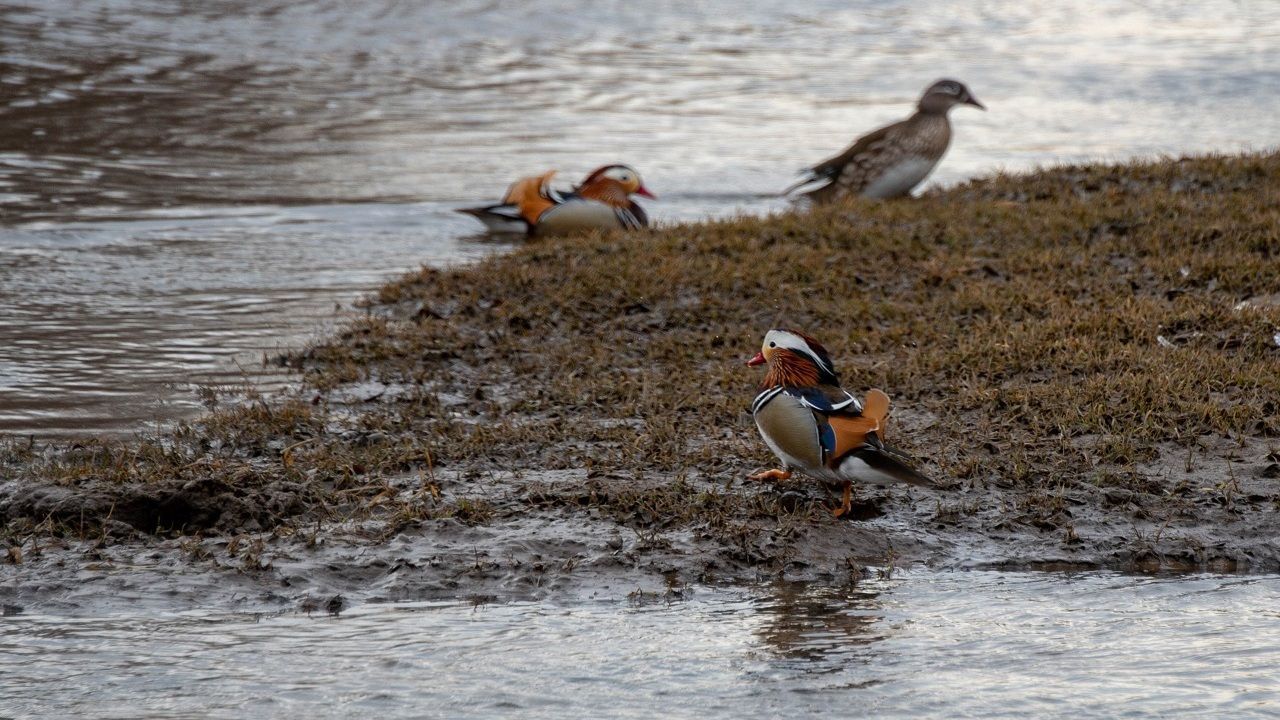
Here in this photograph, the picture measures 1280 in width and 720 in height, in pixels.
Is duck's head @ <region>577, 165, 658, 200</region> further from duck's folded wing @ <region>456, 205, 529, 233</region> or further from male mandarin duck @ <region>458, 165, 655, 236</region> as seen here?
duck's folded wing @ <region>456, 205, 529, 233</region>

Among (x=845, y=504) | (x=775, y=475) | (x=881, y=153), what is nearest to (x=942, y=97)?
(x=881, y=153)

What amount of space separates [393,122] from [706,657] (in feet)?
36.8

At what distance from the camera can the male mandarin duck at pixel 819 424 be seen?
4.87 m

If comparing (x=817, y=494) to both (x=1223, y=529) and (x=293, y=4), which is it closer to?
(x=1223, y=529)

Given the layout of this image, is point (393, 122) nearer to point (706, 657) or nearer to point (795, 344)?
point (795, 344)

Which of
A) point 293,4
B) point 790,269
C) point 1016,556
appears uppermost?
point 293,4

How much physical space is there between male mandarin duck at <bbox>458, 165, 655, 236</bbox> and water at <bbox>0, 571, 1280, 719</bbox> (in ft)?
18.3

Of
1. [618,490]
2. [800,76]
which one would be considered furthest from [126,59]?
[618,490]

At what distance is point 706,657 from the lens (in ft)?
13.2

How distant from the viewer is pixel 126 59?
17.3m

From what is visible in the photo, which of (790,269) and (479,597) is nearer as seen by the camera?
(479,597)

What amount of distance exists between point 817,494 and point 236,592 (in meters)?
2.02

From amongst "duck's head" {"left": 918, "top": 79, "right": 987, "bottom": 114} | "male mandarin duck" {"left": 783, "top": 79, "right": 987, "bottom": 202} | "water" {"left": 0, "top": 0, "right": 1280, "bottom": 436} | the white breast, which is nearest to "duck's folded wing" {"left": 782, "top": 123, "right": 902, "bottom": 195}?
"male mandarin duck" {"left": 783, "top": 79, "right": 987, "bottom": 202}

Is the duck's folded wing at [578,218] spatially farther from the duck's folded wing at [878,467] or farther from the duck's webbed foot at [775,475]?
the duck's folded wing at [878,467]
